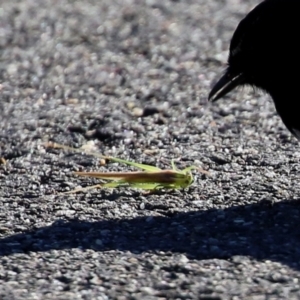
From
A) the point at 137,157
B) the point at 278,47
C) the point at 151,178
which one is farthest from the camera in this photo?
the point at 137,157

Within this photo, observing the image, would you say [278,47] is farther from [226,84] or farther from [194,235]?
[194,235]

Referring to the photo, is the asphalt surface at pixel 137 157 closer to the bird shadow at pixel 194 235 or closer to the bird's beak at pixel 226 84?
the bird shadow at pixel 194 235

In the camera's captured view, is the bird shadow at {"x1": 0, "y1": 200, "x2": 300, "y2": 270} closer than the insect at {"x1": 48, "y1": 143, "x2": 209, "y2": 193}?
Yes

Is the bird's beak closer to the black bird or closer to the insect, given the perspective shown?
the black bird

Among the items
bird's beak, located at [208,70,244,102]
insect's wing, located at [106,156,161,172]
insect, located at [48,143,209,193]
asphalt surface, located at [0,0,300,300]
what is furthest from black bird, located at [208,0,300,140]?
insect's wing, located at [106,156,161,172]

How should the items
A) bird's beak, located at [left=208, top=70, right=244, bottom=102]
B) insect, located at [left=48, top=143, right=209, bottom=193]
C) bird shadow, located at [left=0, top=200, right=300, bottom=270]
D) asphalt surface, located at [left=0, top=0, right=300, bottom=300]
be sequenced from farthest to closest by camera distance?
bird's beak, located at [left=208, top=70, right=244, bottom=102], insect, located at [left=48, top=143, right=209, bottom=193], bird shadow, located at [left=0, top=200, right=300, bottom=270], asphalt surface, located at [left=0, top=0, right=300, bottom=300]

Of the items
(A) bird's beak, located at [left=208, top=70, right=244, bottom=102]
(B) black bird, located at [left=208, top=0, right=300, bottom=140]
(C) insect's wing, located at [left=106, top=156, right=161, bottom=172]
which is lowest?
(C) insect's wing, located at [left=106, top=156, right=161, bottom=172]

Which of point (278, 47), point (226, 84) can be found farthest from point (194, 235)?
point (226, 84)
